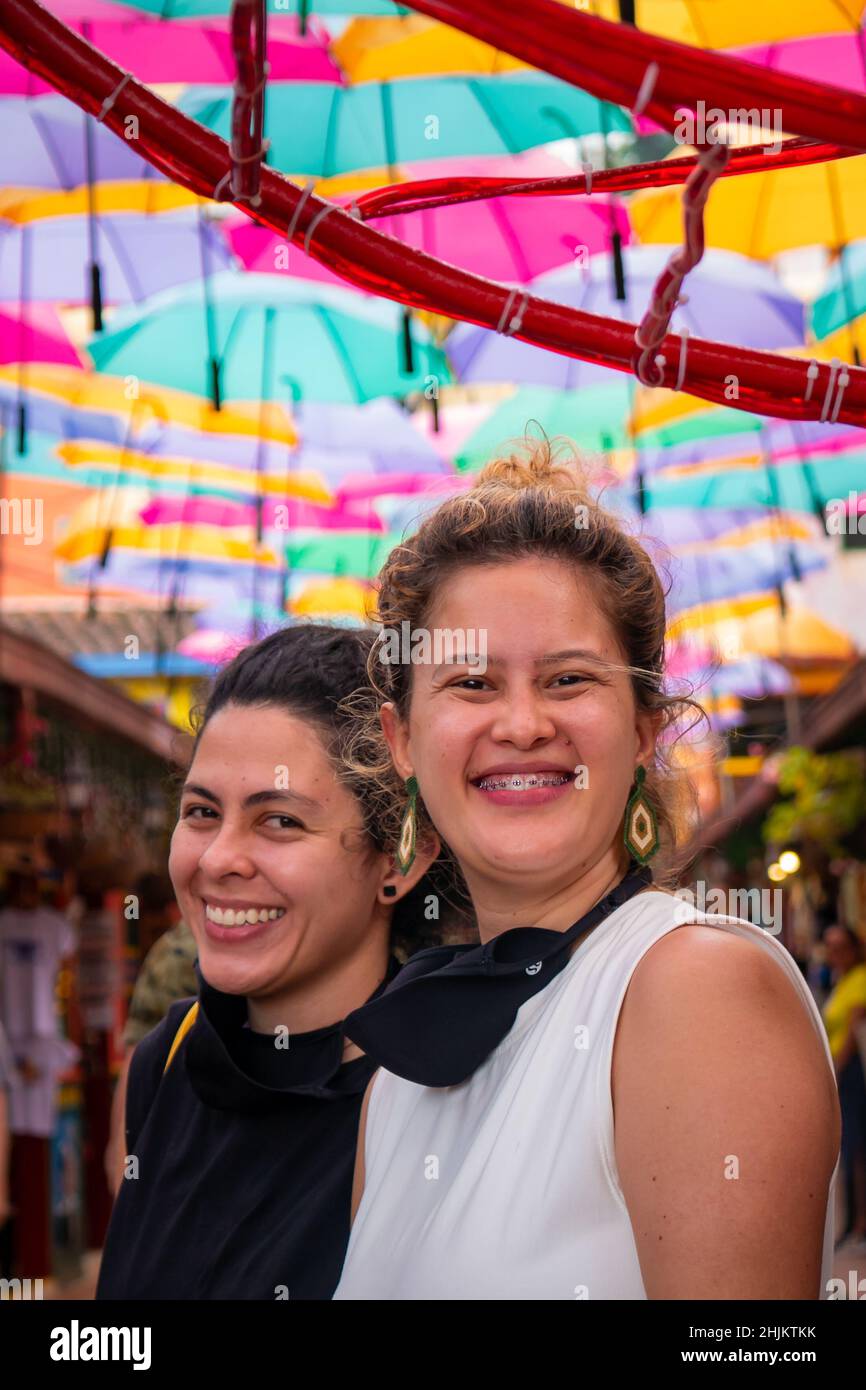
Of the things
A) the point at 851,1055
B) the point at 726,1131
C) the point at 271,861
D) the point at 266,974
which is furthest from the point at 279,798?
the point at 851,1055

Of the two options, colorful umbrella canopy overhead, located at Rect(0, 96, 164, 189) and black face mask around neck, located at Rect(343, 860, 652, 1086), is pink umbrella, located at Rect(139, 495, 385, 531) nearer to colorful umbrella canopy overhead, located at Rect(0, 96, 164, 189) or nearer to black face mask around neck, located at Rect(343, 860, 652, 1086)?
colorful umbrella canopy overhead, located at Rect(0, 96, 164, 189)

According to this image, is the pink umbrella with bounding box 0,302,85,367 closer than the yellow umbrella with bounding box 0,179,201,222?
No

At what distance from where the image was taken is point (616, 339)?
1.78 meters

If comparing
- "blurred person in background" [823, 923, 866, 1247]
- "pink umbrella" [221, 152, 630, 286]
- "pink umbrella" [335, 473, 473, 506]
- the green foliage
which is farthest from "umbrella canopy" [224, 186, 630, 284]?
the green foliage

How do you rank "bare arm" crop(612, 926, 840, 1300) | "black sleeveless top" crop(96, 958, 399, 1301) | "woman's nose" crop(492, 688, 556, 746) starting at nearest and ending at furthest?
"bare arm" crop(612, 926, 840, 1300) → "woman's nose" crop(492, 688, 556, 746) → "black sleeveless top" crop(96, 958, 399, 1301)

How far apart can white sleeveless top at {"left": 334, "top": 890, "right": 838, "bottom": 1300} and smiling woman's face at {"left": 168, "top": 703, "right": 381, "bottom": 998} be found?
0.44 m

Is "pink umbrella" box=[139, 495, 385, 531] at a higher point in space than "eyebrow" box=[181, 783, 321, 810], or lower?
higher

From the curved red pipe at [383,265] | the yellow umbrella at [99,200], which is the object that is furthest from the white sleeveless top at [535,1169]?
the yellow umbrella at [99,200]

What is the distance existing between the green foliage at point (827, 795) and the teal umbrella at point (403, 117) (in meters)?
5.15

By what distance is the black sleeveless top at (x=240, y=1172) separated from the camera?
63.1 inches

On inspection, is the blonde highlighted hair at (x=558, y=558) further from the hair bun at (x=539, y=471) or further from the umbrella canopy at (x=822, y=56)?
the umbrella canopy at (x=822, y=56)

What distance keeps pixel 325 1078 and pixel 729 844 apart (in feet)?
55.4

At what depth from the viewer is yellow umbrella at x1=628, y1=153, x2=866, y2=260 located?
4941mm

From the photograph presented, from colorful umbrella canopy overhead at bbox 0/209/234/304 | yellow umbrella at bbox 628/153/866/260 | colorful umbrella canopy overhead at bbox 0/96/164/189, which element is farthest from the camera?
colorful umbrella canopy overhead at bbox 0/209/234/304
